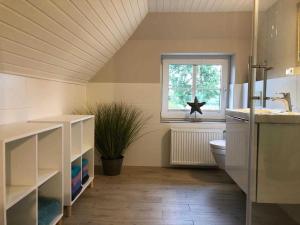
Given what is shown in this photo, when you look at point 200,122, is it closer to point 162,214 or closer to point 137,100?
point 137,100

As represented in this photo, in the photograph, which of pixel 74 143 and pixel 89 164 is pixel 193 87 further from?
pixel 74 143

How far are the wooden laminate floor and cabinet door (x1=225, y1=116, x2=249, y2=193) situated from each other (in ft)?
1.55

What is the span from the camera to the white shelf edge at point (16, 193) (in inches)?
53.1

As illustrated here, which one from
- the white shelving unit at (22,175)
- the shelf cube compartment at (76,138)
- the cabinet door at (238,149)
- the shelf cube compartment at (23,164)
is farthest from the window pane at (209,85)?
the shelf cube compartment at (23,164)

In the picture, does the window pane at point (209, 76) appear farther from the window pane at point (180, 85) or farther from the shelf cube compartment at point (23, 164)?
the shelf cube compartment at point (23, 164)

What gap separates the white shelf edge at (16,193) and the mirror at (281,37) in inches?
73.8

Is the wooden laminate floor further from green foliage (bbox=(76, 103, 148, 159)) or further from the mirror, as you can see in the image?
the mirror

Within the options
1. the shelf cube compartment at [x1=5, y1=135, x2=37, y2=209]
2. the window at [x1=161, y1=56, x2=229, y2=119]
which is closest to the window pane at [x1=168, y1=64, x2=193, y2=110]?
the window at [x1=161, y1=56, x2=229, y2=119]

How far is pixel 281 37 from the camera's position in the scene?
2.40 metres

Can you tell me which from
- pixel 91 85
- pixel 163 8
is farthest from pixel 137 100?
pixel 163 8

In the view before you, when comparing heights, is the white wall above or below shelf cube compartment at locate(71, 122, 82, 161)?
above

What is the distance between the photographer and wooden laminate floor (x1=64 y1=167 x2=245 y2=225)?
6.71ft

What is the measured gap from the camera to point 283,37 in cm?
237

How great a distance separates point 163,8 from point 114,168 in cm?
195
